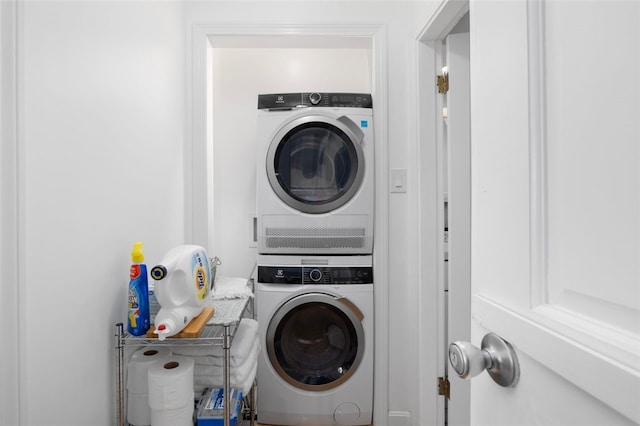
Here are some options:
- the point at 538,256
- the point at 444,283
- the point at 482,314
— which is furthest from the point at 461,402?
the point at 538,256

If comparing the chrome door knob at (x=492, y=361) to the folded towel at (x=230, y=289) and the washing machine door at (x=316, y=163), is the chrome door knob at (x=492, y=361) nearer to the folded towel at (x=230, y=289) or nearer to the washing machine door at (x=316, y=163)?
the folded towel at (x=230, y=289)

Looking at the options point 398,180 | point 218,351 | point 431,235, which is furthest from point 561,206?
point 398,180

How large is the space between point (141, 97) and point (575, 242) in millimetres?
1437

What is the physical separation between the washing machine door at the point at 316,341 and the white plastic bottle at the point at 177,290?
2.43 feet

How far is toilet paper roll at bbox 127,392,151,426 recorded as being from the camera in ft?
3.84

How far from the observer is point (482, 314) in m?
0.53

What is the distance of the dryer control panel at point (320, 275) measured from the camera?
1850mm

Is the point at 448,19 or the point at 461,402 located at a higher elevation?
the point at 448,19

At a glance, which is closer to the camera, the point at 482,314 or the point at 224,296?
the point at 482,314

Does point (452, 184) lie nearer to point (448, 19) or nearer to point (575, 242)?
point (448, 19)

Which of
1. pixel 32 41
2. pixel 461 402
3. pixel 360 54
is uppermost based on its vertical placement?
pixel 360 54

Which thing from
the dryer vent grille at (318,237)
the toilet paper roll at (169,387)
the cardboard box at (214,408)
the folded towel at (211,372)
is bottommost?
the cardboard box at (214,408)

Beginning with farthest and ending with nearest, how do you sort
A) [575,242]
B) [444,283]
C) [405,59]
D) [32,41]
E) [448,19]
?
[405,59], [444,283], [448,19], [32,41], [575,242]

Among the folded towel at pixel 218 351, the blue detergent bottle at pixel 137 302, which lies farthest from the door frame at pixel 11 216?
the folded towel at pixel 218 351
